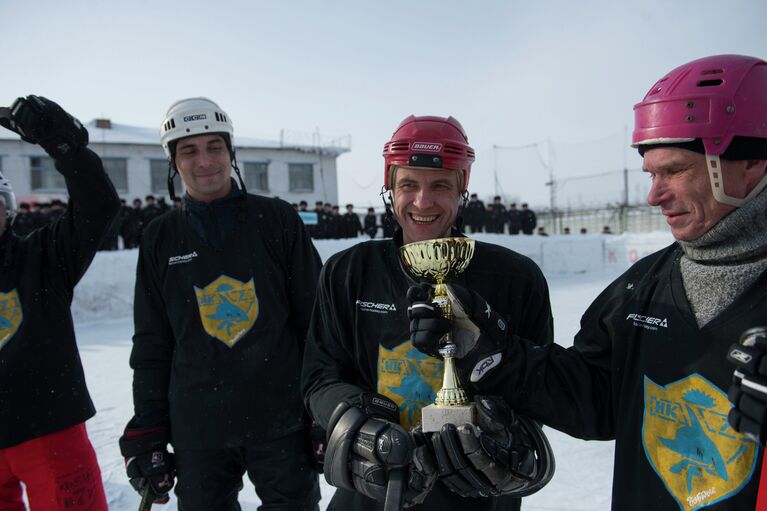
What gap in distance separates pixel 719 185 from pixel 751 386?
0.49 metres

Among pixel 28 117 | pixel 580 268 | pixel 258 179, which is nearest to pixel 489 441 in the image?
pixel 28 117

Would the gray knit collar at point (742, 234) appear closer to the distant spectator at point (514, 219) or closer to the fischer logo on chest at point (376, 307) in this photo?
the fischer logo on chest at point (376, 307)

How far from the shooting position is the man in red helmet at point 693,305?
4.08ft

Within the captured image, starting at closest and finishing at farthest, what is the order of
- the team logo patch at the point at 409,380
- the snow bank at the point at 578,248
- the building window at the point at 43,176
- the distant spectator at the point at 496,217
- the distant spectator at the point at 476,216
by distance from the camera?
the team logo patch at the point at 409,380, the snow bank at the point at 578,248, the distant spectator at the point at 476,216, the distant spectator at the point at 496,217, the building window at the point at 43,176

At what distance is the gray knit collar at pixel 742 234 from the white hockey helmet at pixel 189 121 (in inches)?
76.9

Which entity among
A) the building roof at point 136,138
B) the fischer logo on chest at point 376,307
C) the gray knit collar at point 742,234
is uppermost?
the building roof at point 136,138

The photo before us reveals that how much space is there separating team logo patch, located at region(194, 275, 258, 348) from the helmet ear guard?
158 centimetres

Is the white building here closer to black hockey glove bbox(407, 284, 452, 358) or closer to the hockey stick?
black hockey glove bbox(407, 284, 452, 358)

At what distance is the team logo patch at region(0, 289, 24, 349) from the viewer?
2.29 m

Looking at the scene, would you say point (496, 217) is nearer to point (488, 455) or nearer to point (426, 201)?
point (426, 201)

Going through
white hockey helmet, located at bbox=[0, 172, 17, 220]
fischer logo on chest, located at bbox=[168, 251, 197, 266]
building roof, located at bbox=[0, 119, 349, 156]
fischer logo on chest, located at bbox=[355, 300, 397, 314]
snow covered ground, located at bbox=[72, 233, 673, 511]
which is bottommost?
snow covered ground, located at bbox=[72, 233, 673, 511]

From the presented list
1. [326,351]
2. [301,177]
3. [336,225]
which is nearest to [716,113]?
[326,351]

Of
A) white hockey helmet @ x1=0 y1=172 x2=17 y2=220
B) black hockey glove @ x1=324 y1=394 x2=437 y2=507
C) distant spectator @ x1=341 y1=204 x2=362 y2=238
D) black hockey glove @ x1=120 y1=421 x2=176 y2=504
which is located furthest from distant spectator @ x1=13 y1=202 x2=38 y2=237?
black hockey glove @ x1=324 y1=394 x2=437 y2=507

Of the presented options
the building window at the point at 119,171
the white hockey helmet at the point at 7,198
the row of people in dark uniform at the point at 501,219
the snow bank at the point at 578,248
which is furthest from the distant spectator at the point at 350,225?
the white hockey helmet at the point at 7,198
